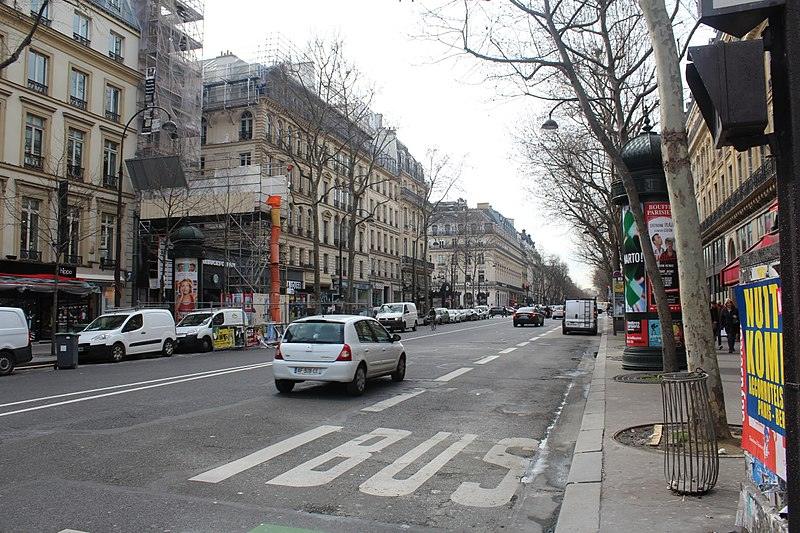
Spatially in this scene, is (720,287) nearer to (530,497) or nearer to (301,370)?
(301,370)

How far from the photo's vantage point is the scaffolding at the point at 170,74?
1453 inches

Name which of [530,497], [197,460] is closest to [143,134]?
[197,460]

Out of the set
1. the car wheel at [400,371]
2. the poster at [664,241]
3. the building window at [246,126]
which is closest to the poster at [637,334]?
the poster at [664,241]

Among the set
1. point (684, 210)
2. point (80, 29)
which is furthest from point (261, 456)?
point (80, 29)

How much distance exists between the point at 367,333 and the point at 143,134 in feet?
96.9

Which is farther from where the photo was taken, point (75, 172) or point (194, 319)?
point (75, 172)

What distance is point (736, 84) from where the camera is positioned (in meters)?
2.74

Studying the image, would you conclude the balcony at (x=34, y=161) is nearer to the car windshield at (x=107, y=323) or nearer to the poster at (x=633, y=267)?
the car windshield at (x=107, y=323)

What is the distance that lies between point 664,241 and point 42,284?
81.2 feet

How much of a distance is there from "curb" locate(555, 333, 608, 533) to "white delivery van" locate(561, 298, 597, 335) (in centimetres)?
2747

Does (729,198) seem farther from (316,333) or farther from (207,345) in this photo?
(316,333)

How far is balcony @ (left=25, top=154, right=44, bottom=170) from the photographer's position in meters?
30.0

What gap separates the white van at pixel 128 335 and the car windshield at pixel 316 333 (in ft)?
35.1

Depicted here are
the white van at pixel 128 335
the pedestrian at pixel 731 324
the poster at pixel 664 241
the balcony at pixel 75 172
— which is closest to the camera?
the poster at pixel 664 241
